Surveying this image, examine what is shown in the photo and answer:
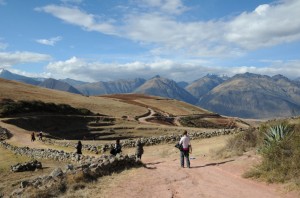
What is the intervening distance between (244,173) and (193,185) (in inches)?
137

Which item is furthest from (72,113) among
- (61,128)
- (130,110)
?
(130,110)

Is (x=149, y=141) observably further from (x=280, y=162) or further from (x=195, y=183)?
(x=195, y=183)

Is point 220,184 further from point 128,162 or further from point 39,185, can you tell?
point 39,185

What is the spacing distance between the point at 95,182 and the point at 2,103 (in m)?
66.0

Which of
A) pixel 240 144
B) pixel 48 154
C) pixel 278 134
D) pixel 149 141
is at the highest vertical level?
pixel 278 134

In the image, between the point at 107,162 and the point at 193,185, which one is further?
the point at 107,162

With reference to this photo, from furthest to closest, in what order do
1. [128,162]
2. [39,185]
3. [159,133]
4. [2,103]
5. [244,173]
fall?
[2,103] < [159,133] < [128,162] < [244,173] < [39,185]

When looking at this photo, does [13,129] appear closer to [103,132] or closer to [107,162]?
[103,132]

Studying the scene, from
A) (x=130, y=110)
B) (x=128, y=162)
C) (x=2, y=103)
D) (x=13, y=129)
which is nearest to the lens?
(x=128, y=162)

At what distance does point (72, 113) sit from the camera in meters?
84.0

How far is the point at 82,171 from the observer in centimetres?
1786

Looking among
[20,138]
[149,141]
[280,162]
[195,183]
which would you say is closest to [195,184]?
[195,183]

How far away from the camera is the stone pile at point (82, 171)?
54.7 ft

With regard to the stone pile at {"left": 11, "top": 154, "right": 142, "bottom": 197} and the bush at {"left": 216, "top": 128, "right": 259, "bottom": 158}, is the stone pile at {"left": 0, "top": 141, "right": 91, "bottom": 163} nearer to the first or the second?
the stone pile at {"left": 11, "top": 154, "right": 142, "bottom": 197}
